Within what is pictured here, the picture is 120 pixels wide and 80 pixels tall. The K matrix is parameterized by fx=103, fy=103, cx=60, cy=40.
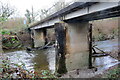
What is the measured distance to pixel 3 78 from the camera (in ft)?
8.05

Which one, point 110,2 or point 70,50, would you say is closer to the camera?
point 110,2

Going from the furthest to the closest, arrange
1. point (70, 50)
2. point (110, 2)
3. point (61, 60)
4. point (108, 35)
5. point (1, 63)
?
point (108, 35) → point (70, 50) → point (61, 60) → point (110, 2) → point (1, 63)

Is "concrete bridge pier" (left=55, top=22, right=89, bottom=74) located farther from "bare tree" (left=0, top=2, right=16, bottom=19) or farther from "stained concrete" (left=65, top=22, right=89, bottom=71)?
"bare tree" (left=0, top=2, right=16, bottom=19)

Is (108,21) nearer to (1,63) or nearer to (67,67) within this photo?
(67,67)

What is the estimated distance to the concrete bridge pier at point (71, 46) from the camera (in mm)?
6555

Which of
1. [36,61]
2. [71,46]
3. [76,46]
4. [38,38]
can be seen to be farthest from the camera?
[38,38]

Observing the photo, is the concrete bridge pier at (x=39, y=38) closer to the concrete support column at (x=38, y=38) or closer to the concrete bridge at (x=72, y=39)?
the concrete support column at (x=38, y=38)

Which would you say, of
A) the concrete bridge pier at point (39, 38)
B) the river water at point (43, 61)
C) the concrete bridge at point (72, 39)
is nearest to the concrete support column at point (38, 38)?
the concrete bridge pier at point (39, 38)

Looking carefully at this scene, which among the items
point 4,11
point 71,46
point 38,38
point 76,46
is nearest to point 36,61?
point 71,46

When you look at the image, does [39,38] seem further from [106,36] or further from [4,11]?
[106,36]

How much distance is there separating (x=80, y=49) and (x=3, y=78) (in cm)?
569

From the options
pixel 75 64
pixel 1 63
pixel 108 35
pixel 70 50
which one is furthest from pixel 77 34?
pixel 108 35

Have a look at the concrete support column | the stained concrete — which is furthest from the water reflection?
the concrete support column

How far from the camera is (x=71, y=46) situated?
7.07 m
